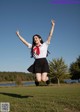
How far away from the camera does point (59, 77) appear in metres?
79.1

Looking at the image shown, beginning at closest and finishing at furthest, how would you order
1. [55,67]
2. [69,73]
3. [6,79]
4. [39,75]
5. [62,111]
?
1. [39,75]
2. [62,111]
3. [55,67]
4. [69,73]
5. [6,79]

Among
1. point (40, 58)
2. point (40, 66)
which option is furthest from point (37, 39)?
point (40, 66)

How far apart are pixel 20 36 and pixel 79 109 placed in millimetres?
3967

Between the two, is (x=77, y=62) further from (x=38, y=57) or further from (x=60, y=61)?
(x=38, y=57)

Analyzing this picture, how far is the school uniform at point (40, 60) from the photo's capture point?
10.1m

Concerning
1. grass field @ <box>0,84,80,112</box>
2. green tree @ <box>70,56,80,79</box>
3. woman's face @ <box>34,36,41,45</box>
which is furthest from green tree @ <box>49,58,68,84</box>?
woman's face @ <box>34,36,41,45</box>

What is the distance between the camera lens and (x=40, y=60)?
10125 millimetres

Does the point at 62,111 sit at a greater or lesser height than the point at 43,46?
lesser

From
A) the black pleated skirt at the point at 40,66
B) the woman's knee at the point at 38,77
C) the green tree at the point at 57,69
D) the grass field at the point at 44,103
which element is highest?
the green tree at the point at 57,69

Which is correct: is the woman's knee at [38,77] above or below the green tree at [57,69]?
below

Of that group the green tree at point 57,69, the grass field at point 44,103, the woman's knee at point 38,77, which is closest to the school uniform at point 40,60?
the woman's knee at point 38,77

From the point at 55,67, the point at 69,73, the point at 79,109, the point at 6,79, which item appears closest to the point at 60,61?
the point at 55,67

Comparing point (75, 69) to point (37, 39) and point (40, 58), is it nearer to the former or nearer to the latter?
point (37, 39)

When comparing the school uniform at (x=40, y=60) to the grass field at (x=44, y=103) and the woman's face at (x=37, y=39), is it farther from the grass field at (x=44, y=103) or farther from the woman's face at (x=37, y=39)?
the grass field at (x=44, y=103)
